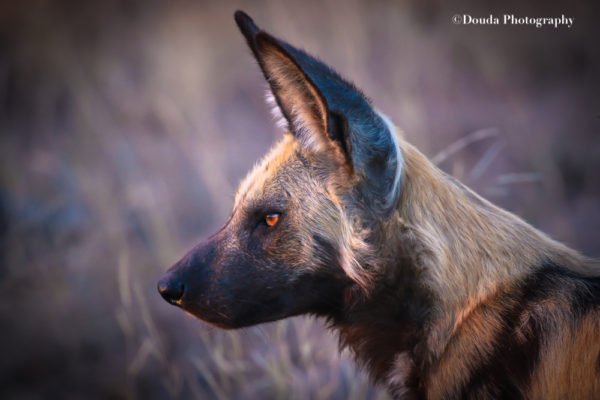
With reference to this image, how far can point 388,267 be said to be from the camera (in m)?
1.61

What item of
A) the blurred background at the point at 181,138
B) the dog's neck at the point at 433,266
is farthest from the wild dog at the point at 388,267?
the blurred background at the point at 181,138

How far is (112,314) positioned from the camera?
12.8 ft

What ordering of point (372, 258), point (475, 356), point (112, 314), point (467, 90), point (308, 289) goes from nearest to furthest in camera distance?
point (475, 356), point (372, 258), point (308, 289), point (112, 314), point (467, 90)

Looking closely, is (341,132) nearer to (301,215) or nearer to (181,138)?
(301,215)

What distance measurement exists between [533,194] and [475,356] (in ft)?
10.3

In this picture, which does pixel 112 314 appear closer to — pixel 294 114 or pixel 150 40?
pixel 294 114

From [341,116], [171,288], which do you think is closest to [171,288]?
[171,288]

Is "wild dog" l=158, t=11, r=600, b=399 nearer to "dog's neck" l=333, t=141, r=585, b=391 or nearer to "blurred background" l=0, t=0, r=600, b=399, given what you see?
"dog's neck" l=333, t=141, r=585, b=391

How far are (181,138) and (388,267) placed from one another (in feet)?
12.4

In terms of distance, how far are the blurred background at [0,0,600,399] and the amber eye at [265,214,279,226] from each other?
155 centimetres

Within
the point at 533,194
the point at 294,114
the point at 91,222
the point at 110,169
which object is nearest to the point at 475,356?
the point at 294,114

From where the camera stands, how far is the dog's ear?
1516 millimetres

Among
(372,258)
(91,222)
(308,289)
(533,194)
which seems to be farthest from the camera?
(91,222)

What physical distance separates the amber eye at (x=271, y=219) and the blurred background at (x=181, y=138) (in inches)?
61.0
